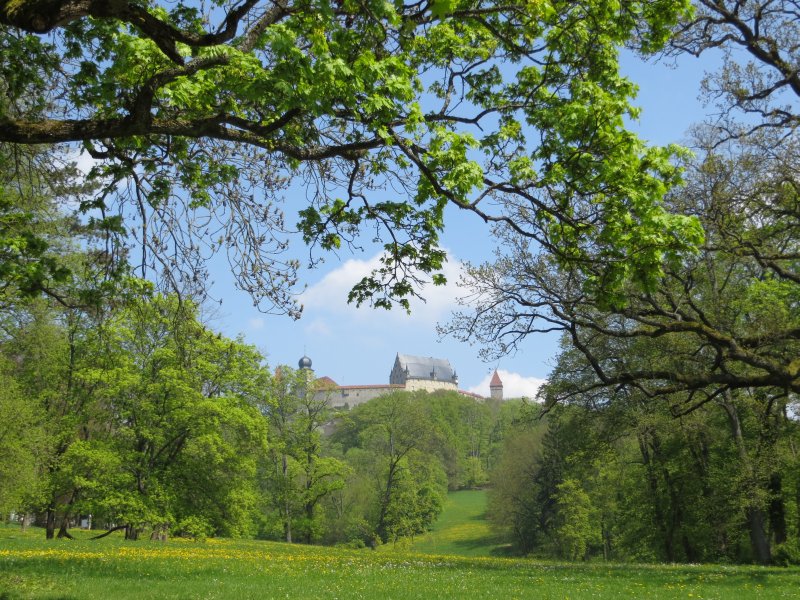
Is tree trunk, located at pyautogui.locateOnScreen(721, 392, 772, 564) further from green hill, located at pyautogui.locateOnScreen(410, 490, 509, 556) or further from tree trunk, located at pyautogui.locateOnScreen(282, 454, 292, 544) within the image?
green hill, located at pyautogui.locateOnScreen(410, 490, 509, 556)

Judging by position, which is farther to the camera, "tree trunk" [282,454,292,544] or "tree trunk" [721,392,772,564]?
"tree trunk" [282,454,292,544]

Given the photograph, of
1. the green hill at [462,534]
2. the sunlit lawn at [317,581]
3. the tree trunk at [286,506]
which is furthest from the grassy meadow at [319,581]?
the green hill at [462,534]

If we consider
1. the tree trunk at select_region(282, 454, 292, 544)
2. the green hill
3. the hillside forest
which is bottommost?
the green hill

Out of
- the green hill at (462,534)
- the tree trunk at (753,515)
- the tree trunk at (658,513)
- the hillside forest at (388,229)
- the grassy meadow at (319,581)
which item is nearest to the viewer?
the hillside forest at (388,229)

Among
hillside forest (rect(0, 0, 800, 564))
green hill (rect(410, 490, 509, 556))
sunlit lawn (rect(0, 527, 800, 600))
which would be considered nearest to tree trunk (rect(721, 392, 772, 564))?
hillside forest (rect(0, 0, 800, 564))

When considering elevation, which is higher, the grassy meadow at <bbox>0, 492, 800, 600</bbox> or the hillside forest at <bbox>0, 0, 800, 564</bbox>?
the hillside forest at <bbox>0, 0, 800, 564</bbox>

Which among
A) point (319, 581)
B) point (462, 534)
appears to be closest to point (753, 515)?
point (319, 581)

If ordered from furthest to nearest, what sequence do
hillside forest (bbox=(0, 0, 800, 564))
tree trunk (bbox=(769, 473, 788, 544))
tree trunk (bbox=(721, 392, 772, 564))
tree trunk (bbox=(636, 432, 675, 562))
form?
1. tree trunk (bbox=(636, 432, 675, 562))
2. tree trunk (bbox=(769, 473, 788, 544))
3. tree trunk (bbox=(721, 392, 772, 564))
4. hillside forest (bbox=(0, 0, 800, 564))

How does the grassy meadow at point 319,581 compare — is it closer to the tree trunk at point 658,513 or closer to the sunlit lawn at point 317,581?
the sunlit lawn at point 317,581

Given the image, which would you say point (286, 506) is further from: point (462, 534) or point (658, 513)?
point (462, 534)

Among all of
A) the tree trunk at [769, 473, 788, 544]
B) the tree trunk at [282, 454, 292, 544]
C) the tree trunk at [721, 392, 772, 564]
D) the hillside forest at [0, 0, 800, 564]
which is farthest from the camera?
the tree trunk at [282, 454, 292, 544]

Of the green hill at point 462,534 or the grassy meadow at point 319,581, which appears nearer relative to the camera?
the grassy meadow at point 319,581

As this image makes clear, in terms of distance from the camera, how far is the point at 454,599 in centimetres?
1126

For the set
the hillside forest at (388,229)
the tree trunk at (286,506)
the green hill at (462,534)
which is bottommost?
the green hill at (462,534)
